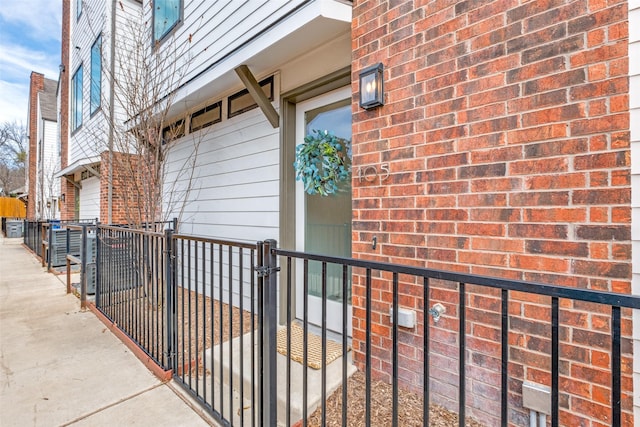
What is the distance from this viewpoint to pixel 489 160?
66.6 inches

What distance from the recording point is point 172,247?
2285mm

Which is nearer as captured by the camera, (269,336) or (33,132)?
(269,336)

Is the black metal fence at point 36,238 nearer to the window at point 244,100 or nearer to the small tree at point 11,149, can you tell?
the window at point 244,100

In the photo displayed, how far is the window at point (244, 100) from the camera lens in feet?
11.2

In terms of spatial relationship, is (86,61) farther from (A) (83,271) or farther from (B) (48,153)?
(B) (48,153)

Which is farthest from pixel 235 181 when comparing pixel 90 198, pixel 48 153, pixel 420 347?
pixel 48 153

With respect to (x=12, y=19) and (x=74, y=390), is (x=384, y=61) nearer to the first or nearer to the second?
(x=74, y=390)

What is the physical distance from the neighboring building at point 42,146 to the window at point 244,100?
38.7ft

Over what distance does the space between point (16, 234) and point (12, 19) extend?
Result: 857cm

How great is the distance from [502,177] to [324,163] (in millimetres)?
1380

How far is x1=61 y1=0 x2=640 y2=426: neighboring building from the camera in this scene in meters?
1.38

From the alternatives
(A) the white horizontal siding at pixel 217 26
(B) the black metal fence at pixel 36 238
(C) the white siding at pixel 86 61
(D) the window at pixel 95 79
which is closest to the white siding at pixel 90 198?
(C) the white siding at pixel 86 61

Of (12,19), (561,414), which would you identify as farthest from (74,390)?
(12,19)

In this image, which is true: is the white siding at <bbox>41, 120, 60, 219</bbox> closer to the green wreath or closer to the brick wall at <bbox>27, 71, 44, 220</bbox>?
the brick wall at <bbox>27, 71, 44, 220</bbox>
